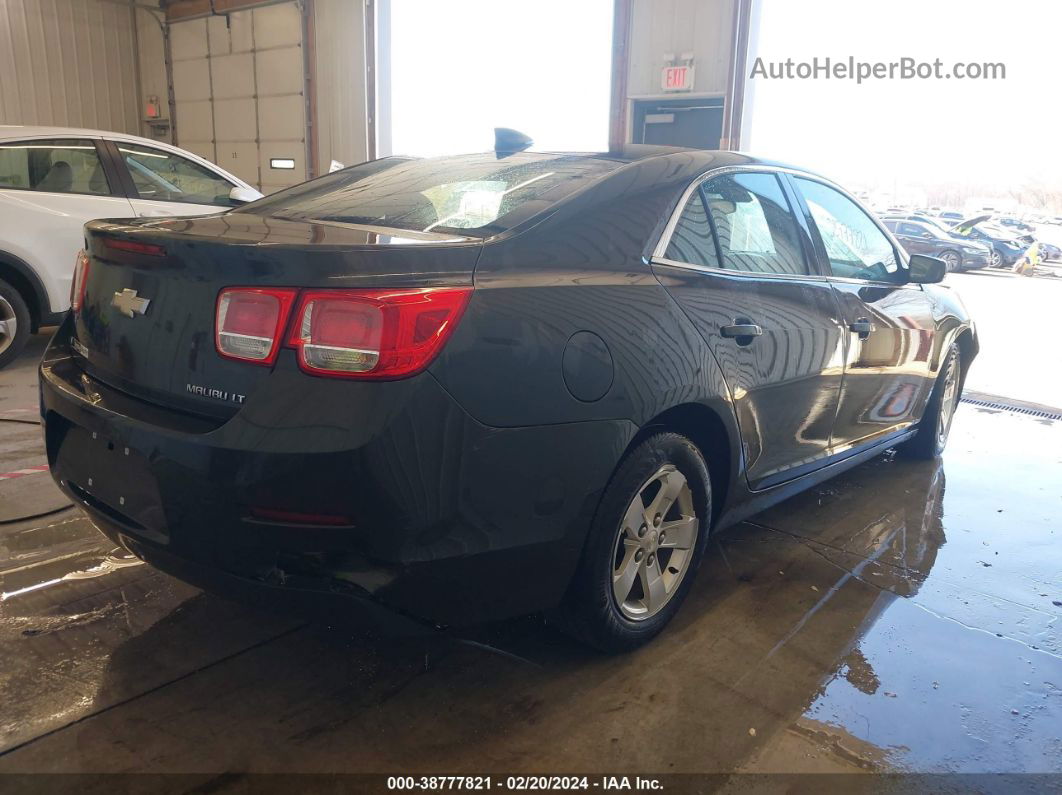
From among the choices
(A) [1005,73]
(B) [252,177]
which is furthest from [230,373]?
(B) [252,177]

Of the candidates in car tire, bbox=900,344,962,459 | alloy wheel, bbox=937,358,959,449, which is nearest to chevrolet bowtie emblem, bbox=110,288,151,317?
car tire, bbox=900,344,962,459

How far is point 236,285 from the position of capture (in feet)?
5.68

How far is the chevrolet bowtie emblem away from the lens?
1.90 meters

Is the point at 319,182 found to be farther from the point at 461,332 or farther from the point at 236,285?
the point at 461,332

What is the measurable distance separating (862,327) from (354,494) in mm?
2167

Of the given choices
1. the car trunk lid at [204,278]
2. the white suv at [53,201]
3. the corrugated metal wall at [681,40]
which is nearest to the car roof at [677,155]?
the car trunk lid at [204,278]

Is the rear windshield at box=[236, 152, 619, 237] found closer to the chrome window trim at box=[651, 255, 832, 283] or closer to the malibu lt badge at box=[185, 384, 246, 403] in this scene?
the chrome window trim at box=[651, 255, 832, 283]

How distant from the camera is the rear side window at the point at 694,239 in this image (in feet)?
7.61

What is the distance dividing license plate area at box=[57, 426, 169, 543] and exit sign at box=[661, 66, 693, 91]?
7.62 m

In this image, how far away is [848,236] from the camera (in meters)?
3.29

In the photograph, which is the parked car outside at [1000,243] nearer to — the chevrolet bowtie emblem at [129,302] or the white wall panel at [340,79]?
the white wall panel at [340,79]

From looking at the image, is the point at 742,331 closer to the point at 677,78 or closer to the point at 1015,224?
the point at 677,78

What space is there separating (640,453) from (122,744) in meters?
1.35

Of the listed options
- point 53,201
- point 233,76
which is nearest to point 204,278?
point 53,201
